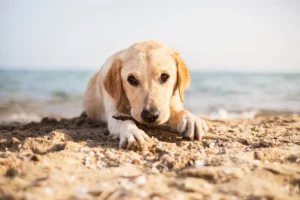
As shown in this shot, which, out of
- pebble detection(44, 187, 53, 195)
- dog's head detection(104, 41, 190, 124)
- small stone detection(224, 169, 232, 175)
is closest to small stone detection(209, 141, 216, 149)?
dog's head detection(104, 41, 190, 124)

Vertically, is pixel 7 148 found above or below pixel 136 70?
below

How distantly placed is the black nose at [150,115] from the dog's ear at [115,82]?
786mm

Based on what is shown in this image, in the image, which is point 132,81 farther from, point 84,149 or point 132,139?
point 84,149

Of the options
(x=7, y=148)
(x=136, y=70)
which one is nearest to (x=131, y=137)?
(x=136, y=70)

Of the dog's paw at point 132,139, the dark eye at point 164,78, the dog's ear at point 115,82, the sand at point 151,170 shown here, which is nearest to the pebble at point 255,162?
the sand at point 151,170

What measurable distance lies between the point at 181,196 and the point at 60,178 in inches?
33.8

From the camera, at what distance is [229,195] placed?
2152 millimetres

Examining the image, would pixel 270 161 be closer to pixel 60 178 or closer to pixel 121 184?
pixel 121 184

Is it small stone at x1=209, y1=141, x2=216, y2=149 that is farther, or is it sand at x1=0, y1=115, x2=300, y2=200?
small stone at x1=209, y1=141, x2=216, y2=149

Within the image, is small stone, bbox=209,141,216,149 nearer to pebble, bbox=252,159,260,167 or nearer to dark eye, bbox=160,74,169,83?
pebble, bbox=252,159,260,167

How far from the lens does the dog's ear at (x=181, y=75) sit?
4.38 m

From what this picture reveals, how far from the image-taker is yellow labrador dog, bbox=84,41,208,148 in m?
3.64

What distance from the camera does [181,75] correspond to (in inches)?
173

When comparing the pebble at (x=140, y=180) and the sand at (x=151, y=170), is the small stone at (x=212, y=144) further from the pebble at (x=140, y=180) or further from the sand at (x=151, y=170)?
the pebble at (x=140, y=180)
